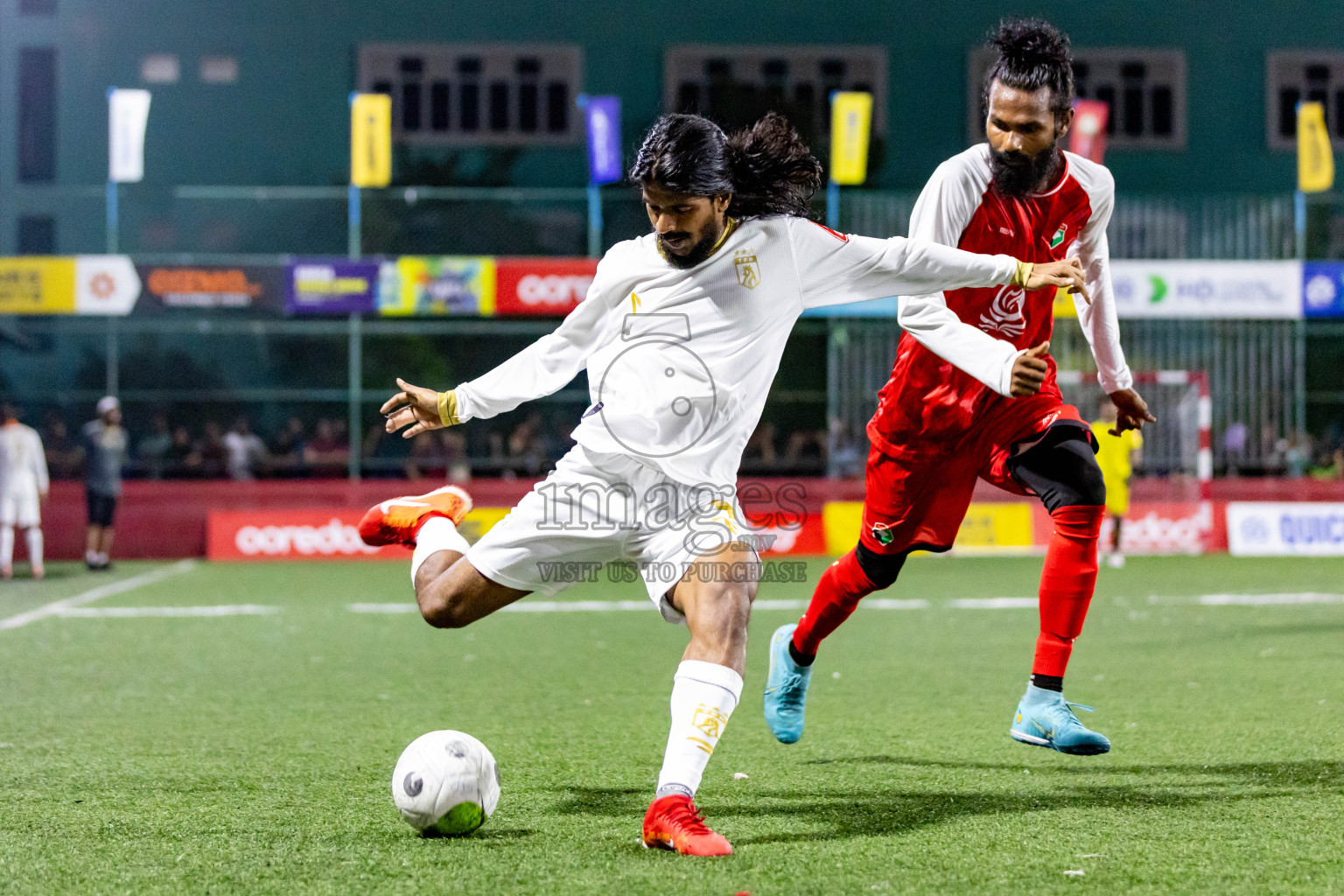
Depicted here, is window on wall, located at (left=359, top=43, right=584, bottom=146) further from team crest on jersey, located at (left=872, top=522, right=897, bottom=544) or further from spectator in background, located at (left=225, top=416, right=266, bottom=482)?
team crest on jersey, located at (left=872, top=522, right=897, bottom=544)

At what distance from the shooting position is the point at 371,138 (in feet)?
63.8

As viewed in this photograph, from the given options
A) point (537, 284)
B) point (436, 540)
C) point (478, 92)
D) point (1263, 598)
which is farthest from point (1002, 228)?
point (478, 92)

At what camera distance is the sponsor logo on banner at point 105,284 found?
18172mm

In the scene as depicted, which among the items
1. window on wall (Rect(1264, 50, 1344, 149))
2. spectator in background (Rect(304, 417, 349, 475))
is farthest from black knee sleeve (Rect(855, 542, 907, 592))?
window on wall (Rect(1264, 50, 1344, 149))

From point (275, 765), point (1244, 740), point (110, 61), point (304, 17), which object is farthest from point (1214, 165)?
point (275, 765)

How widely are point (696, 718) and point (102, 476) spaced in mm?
13965

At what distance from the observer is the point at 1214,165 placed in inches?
1057

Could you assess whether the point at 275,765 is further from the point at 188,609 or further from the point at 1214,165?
the point at 1214,165

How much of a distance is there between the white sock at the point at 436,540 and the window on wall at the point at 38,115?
24830 millimetres

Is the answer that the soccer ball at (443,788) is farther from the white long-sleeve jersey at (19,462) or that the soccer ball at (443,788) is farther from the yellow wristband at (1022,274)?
the white long-sleeve jersey at (19,462)

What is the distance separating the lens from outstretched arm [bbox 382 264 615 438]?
4.10 m

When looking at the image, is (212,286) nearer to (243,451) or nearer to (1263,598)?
(243,451)

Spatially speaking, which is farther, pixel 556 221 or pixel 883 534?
pixel 556 221

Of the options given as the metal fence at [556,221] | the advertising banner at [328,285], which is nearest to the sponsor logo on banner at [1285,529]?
the metal fence at [556,221]
